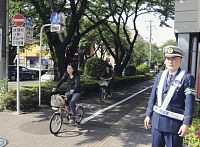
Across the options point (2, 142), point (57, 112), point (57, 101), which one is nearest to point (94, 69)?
point (57, 101)

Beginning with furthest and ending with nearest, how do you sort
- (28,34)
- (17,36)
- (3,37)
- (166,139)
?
1. (3,37)
2. (28,34)
3. (17,36)
4. (166,139)

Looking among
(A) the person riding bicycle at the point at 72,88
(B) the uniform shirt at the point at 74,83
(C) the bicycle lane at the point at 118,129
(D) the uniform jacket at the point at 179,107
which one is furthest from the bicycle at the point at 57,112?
(D) the uniform jacket at the point at 179,107

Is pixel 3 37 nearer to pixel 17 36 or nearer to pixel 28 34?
pixel 28 34

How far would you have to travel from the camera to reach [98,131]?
853cm

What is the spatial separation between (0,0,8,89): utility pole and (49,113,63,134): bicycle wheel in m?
3.84

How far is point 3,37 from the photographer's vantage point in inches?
440

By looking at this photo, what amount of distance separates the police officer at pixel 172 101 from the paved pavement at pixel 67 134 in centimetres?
291

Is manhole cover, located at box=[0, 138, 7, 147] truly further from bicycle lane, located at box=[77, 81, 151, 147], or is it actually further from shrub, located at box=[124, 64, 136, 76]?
shrub, located at box=[124, 64, 136, 76]

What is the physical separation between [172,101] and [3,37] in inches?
323

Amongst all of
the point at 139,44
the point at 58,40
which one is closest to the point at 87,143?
the point at 58,40

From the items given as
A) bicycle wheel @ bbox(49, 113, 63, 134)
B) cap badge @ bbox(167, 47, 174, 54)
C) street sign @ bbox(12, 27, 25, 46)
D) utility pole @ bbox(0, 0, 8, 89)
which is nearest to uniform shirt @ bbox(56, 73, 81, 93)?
bicycle wheel @ bbox(49, 113, 63, 134)

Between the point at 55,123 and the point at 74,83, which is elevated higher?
the point at 74,83

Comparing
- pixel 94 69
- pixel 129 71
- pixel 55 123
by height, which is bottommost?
pixel 55 123

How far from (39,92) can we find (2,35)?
235cm
